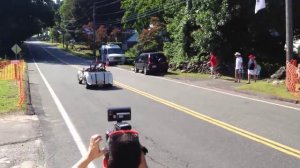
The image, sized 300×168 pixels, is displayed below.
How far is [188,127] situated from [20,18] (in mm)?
77644

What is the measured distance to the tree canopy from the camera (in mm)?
81562

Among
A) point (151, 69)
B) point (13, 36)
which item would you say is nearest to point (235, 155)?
point (151, 69)

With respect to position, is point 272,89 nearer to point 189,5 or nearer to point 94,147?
point 189,5

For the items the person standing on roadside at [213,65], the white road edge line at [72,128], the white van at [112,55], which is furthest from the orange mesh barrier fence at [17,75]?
the person standing on roadside at [213,65]

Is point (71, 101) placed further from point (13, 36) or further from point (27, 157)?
point (13, 36)

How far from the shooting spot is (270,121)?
13742 millimetres

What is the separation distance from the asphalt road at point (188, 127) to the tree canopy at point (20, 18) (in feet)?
205

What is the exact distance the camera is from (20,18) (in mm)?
86062

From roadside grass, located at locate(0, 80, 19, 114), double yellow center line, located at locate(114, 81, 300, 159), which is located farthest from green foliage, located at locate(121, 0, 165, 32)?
double yellow center line, located at locate(114, 81, 300, 159)

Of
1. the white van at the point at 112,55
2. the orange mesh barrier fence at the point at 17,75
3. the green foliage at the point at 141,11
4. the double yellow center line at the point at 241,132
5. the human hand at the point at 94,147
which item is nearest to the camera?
the human hand at the point at 94,147

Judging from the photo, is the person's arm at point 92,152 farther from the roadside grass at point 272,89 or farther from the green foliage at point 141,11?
the green foliage at point 141,11

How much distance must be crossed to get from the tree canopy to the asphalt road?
62.5 metres

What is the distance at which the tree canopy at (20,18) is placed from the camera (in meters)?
81.6

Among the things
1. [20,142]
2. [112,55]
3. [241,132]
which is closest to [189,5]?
[112,55]
